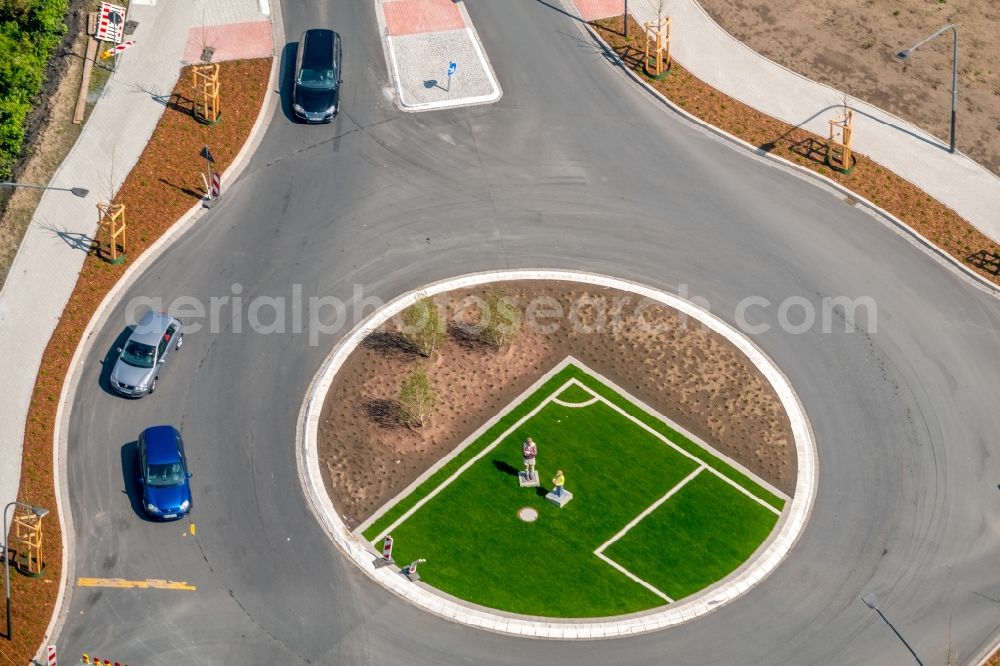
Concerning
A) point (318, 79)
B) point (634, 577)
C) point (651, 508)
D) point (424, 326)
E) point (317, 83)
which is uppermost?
point (318, 79)

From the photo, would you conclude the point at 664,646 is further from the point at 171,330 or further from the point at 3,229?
the point at 3,229

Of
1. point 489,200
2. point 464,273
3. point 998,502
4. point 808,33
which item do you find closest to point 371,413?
point 464,273

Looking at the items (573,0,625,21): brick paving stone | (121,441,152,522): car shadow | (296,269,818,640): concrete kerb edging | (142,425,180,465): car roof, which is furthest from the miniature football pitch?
(573,0,625,21): brick paving stone

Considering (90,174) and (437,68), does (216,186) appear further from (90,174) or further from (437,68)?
(437,68)

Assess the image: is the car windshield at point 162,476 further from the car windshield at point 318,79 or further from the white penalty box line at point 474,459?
the car windshield at point 318,79

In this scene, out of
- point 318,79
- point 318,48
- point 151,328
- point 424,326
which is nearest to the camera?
point 151,328

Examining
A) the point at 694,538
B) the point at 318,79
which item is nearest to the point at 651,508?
the point at 694,538
